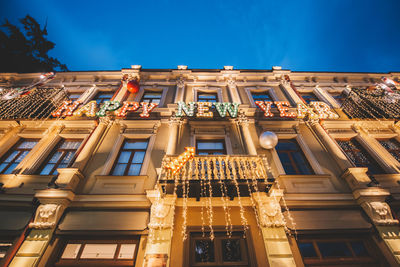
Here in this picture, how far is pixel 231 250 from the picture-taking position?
508 cm

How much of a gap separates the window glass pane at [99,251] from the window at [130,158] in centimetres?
258

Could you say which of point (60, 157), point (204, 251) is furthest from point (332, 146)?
point (60, 157)

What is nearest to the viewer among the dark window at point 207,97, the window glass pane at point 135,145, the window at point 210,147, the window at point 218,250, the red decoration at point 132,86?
the window at point 218,250

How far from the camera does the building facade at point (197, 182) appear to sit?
5.02 meters

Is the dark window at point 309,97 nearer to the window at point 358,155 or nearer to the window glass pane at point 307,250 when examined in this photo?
the window at point 358,155

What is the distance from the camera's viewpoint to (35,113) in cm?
913

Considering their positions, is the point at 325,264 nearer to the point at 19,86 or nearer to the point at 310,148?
the point at 310,148

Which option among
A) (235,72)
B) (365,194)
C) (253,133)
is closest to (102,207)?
(253,133)

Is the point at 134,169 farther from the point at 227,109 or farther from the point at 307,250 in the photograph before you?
the point at 307,250

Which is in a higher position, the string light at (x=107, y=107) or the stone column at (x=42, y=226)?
the string light at (x=107, y=107)

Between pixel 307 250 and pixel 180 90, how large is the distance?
33.2 ft

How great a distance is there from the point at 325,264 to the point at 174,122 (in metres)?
7.61

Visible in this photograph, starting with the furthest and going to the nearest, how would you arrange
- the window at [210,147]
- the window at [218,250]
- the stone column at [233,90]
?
the stone column at [233,90] < the window at [210,147] < the window at [218,250]

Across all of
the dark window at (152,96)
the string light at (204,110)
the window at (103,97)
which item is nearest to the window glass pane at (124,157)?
the string light at (204,110)
